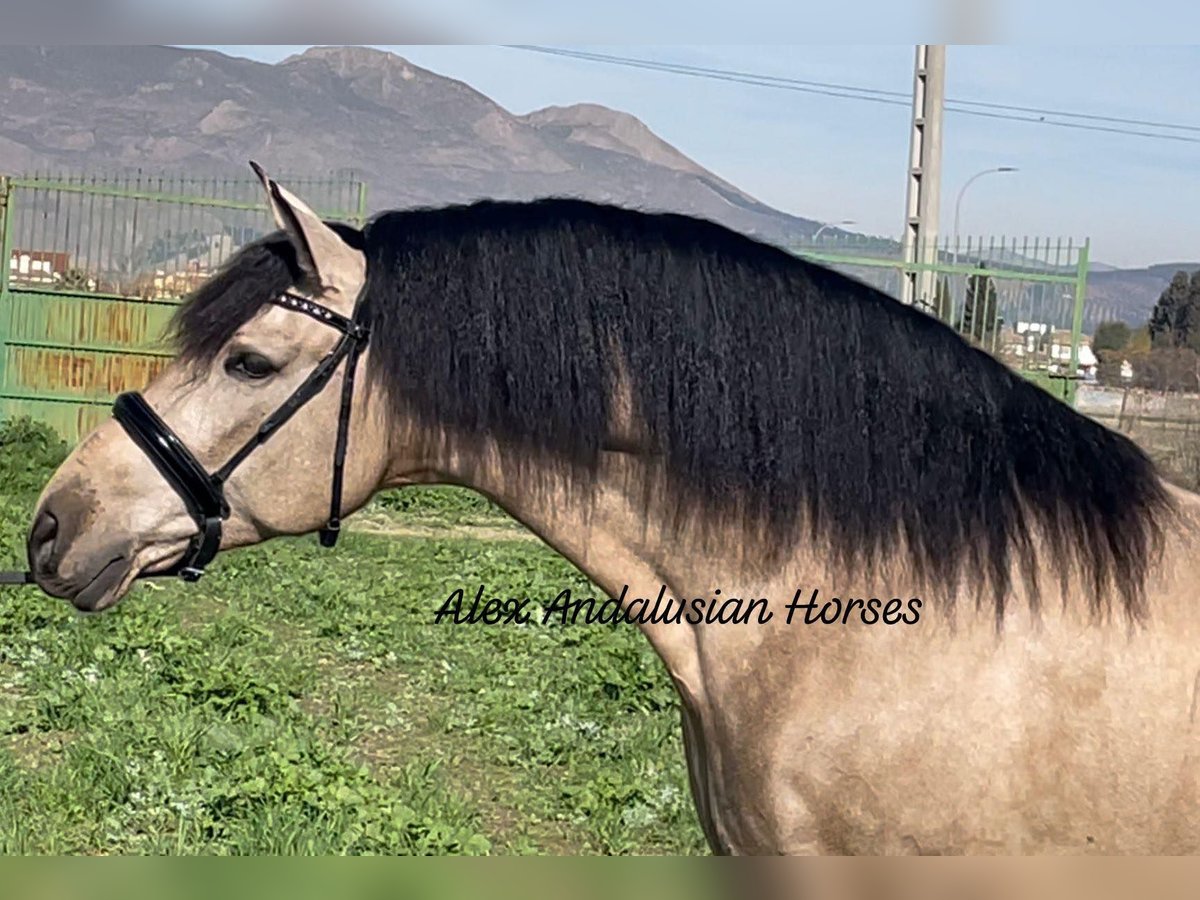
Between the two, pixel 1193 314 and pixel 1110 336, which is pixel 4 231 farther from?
pixel 1193 314

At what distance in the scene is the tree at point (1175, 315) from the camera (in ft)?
42.5

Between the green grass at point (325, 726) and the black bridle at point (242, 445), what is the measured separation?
1.89 meters

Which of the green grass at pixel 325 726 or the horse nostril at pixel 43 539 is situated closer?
the horse nostril at pixel 43 539

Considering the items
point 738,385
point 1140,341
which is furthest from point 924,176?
point 738,385

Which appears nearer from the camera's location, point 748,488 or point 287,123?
point 748,488

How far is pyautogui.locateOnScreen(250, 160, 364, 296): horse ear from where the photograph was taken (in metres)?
2.31

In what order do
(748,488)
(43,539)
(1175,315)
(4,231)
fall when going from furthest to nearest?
(1175,315)
(4,231)
(43,539)
(748,488)

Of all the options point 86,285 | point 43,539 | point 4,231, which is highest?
point 4,231

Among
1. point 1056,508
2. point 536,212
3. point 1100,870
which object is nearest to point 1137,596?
point 1056,508

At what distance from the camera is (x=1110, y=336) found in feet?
44.5

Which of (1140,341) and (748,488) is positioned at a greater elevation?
(748,488)

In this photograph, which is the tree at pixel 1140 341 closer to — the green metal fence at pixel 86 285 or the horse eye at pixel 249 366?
the green metal fence at pixel 86 285

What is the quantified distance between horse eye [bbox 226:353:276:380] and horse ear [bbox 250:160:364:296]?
0.16m

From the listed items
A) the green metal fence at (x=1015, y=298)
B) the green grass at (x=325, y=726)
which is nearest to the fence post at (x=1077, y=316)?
the green metal fence at (x=1015, y=298)
